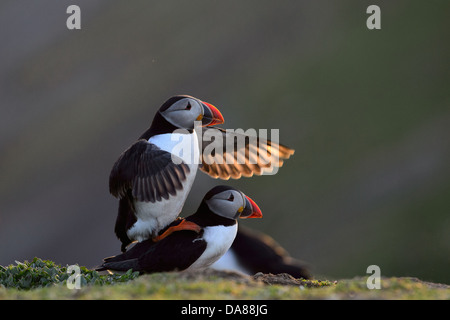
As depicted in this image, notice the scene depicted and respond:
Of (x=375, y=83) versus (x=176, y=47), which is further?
(x=176, y=47)

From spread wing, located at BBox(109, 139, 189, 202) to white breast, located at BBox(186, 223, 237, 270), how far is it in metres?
0.56

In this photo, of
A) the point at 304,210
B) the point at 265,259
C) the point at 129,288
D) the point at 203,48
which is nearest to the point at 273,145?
the point at 265,259

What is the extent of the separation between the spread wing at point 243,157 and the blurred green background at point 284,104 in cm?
675

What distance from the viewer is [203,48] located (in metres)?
27.7

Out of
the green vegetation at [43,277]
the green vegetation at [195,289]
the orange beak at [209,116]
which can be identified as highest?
the orange beak at [209,116]

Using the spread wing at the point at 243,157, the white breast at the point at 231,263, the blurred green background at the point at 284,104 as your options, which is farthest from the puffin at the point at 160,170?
the blurred green background at the point at 284,104

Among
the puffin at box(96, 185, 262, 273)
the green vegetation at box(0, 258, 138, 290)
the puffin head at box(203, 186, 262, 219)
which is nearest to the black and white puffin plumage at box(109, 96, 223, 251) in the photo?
the puffin at box(96, 185, 262, 273)

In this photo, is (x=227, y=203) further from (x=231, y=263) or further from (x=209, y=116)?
(x=231, y=263)

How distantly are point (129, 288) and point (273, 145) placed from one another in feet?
10.9

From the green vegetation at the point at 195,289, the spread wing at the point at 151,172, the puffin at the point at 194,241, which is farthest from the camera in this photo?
the puffin at the point at 194,241

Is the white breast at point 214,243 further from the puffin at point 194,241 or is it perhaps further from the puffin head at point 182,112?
the puffin head at point 182,112

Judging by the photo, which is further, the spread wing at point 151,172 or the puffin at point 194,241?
the puffin at point 194,241

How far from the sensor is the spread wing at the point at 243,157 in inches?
316
